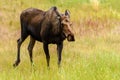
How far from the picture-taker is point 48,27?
36.9 feet

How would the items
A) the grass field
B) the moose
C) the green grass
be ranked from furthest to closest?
the moose → the grass field → the green grass

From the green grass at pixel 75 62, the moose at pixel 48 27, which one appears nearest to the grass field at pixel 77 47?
the green grass at pixel 75 62

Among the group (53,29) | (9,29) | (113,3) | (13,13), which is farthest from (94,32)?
(113,3)

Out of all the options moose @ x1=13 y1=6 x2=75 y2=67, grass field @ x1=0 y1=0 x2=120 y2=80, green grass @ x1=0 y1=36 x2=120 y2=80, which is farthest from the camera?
moose @ x1=13 y1=6 x2=75 y2=67

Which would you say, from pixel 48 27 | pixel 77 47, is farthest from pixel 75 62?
pixel 77 47

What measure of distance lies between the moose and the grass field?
0.59 metres

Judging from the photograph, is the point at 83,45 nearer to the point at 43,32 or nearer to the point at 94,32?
the point at 94,32

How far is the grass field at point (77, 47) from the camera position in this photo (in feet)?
25.7

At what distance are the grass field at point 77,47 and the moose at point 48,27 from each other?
592 mm

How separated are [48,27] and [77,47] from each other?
3.29 m

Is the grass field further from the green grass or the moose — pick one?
the moose

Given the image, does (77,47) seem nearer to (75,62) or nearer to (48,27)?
(48,27)

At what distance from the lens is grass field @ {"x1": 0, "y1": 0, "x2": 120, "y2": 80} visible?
7.85 meters

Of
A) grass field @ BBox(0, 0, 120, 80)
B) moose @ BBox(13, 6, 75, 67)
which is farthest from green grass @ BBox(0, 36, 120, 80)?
moose @ BBox(13, 6, 75, 67)
